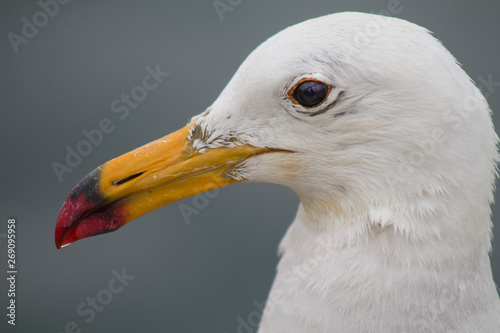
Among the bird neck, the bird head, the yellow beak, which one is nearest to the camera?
the bird head

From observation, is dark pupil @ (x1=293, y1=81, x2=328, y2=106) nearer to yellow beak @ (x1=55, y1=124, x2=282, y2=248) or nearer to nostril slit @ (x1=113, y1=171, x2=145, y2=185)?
yellow beak @ (x1=55, y1=124, x2=282, y2=248)

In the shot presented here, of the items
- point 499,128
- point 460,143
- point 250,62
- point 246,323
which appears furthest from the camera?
point 499,128

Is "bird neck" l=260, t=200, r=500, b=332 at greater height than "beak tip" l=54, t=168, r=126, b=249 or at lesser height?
lesser

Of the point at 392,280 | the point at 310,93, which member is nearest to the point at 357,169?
the point at 310,93

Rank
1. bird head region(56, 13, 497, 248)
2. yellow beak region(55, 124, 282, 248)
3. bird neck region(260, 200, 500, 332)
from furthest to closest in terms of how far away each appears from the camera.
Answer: yellow beak region(55, 124, 282, 248), bird neck region(260, 200, 500, 332), bird head region(56, 13, 497, 248)

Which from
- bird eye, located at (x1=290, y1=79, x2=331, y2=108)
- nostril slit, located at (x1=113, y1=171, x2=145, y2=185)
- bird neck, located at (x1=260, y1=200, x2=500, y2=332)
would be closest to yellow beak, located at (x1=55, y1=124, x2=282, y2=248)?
nostril slit, located at (x1=113, y1=171, x2=145, y2=185)

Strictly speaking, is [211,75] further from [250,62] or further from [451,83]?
[451,83]

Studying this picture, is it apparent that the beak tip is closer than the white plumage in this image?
No

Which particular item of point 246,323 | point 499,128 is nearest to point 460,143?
point 246,323
